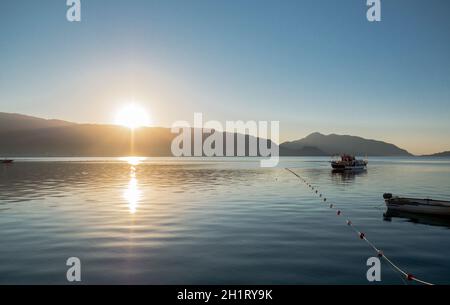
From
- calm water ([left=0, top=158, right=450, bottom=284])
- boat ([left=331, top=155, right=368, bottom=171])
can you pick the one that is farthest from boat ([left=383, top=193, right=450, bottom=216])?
boat ([left=331, top=155, right=368, bottom=171])

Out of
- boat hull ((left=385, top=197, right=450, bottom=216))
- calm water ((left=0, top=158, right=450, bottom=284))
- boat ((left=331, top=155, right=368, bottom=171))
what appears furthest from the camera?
boat ((left=331, top=155, right=368, bottom=171))

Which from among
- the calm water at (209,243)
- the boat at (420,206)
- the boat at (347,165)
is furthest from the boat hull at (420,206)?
the boat at (347,165)

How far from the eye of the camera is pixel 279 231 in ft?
81.1

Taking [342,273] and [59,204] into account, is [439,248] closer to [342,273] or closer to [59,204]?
[342,273]

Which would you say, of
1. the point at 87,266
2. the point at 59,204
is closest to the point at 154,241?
the point at 87,266

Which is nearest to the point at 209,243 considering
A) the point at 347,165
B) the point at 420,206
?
the point at 420,206

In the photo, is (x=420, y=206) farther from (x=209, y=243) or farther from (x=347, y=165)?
(x=347, y=165)

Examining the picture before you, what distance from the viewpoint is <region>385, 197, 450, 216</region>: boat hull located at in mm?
32609

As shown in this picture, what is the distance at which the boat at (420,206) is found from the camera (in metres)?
32.6

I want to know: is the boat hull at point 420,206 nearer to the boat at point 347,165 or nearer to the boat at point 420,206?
the boat at point 420,206

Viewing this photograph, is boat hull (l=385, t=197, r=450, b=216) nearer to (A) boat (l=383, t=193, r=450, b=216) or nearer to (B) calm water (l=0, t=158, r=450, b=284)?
(A) boat (l=383, t=193, r=450, b=216)

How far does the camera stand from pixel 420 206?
1348 inches

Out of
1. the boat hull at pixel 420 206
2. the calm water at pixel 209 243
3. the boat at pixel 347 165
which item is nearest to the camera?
the calm water at pixel 209 243
